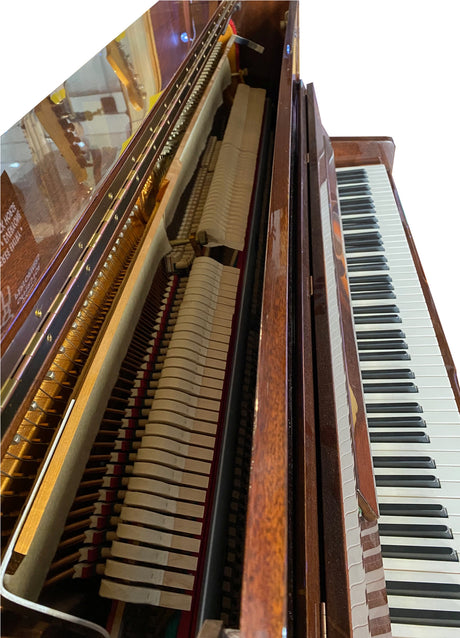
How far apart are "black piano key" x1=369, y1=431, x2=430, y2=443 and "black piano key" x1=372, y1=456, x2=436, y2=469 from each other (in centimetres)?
6

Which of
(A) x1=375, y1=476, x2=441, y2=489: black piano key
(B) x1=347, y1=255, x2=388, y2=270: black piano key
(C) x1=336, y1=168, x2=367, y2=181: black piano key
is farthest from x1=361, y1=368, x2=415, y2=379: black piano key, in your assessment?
(C) x1=336, y1=168, x2=367, y2=181: black piano key

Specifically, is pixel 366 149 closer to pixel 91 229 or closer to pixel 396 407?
pixel 396 407

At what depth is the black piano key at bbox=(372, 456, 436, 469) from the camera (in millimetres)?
1423

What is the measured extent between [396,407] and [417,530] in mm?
434

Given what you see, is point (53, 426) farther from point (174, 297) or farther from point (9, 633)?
point (174, 297)

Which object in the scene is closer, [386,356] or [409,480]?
[409,480]

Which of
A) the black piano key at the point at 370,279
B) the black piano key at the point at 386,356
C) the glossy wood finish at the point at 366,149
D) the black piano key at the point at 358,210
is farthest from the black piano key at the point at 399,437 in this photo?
the glossy wood finish at the point at 366,149

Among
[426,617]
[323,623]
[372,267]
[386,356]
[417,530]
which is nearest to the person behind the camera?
[323,623]

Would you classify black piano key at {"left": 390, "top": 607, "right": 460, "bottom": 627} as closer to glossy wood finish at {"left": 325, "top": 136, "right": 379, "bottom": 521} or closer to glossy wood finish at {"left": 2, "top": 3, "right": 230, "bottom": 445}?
glossy wood finish at {"left": 325, "top": 136, "right": 379, "bottom": 521}

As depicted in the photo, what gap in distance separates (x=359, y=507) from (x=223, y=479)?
1.11ft

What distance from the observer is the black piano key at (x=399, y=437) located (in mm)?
1482

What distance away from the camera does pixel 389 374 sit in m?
1.67

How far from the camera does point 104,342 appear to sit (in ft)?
3.46

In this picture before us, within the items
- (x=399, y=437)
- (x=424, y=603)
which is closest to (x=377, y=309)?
(x=399, y=437)
